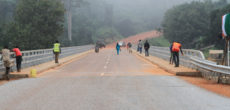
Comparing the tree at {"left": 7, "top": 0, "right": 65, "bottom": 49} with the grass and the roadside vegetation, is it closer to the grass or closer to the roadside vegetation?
the roadside vegetation

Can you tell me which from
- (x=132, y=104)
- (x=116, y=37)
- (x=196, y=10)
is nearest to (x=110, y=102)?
(x=132, y=104)

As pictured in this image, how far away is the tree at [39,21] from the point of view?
51688 mm

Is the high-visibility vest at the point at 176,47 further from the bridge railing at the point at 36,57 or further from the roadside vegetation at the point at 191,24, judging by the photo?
the roadside vegetation at the point at 191,24

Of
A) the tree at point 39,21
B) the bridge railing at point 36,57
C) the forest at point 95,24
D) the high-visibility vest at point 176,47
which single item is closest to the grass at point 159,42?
the forest at point 95,24

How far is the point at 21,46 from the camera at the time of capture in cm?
4903

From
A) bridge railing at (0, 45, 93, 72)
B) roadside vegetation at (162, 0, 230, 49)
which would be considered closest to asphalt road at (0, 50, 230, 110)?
bridge railing at (0, 45, 93, 72)

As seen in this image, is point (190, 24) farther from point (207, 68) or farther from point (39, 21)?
point (207, 68)

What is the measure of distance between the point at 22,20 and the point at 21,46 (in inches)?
301

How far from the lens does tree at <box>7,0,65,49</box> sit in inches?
2035

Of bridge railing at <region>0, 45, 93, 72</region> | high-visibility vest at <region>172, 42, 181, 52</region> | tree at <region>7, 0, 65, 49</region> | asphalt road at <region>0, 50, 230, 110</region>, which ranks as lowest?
asphalt road at <region>0, 50, 230, 110</region>

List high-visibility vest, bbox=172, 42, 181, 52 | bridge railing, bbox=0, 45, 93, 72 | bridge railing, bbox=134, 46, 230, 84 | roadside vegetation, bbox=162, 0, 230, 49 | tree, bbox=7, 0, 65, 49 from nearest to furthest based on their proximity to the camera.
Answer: bridge railing, bbox=134, 46, 230, 84 → high-visibility vest, bbox=172, 42, 181, 52 → bridge railing, bbox=0, 45, 93, 72 → tree, bbox=7, 0, 65, 49 → roadside vegetation, bbox=162, 0, 230, 49

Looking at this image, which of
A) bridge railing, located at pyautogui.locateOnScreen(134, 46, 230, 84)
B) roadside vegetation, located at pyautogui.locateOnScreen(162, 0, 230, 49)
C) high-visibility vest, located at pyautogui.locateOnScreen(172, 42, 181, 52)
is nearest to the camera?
bridge railing, located at pyautogui.locateOnScreen(134, 46, 230, 84)

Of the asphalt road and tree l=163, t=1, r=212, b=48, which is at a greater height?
tree l=163, t=1, r=212, b=48

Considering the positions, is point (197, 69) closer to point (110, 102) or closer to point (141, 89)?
point (141, 89)
